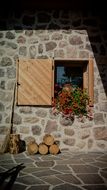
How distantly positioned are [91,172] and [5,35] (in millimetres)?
4230

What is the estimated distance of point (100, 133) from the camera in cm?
685

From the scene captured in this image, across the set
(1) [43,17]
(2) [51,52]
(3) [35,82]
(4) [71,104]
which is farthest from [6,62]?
(4) [71,104]

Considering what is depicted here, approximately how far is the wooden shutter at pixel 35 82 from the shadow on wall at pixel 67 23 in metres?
0.99

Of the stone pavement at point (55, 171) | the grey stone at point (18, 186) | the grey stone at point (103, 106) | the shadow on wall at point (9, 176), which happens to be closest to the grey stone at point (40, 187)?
the stone pavement at point (55, 171)

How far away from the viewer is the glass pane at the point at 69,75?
24.0 ft

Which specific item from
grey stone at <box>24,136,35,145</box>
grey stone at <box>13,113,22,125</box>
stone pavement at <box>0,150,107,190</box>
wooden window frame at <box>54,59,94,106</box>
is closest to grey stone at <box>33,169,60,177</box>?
stone pavement at <box>0,150,107,190</box>

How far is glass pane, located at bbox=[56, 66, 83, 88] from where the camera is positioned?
7.31 m

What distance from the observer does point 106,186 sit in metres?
3.99

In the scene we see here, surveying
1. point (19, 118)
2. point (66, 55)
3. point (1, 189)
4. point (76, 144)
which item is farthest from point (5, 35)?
point (1, 189)

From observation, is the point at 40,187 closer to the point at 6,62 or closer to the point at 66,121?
the point at 66,121

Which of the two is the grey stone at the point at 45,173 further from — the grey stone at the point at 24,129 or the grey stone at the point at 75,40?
the grey stone at the point at 75,40

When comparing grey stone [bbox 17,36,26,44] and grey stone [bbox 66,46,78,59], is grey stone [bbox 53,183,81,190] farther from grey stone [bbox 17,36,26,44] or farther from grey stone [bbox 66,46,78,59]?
grey stone [bbox 17,36,26,44]

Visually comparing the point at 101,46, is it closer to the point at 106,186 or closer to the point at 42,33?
the point at 42,33

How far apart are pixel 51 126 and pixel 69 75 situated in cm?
152
